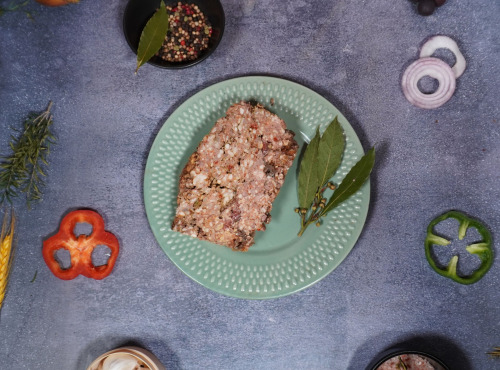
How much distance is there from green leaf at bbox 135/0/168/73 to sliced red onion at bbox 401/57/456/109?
106cm

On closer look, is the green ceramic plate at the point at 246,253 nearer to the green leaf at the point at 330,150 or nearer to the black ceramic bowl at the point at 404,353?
the green leaf at the point at 330,150

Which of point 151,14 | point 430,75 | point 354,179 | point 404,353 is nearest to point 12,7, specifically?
point 151,14

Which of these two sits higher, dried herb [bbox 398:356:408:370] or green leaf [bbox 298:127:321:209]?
green leaf [bbox 298:127:321:209]

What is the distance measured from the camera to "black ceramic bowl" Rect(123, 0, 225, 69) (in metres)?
1.91

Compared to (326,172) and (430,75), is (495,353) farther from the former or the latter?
(430,75)

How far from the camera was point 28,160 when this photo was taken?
202 centimetres

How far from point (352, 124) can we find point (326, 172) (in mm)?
309

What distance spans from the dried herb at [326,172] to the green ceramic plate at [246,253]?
0.08 meters

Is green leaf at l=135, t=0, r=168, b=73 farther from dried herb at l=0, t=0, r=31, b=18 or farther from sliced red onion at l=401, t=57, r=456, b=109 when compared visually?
sliced red onion at l=401, t=57, r=456, b=109

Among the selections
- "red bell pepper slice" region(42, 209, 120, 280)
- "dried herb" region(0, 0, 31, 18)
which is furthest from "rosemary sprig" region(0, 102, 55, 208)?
"dried herb" region(0, 0, 31, 18)

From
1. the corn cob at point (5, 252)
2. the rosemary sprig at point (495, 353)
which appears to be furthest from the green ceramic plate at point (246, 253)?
the rosemary sprig at point (495, 353)

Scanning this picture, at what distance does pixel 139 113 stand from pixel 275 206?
0.73m

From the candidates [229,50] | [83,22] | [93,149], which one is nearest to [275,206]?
[229,50]

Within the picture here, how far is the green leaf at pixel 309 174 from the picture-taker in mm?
1871
